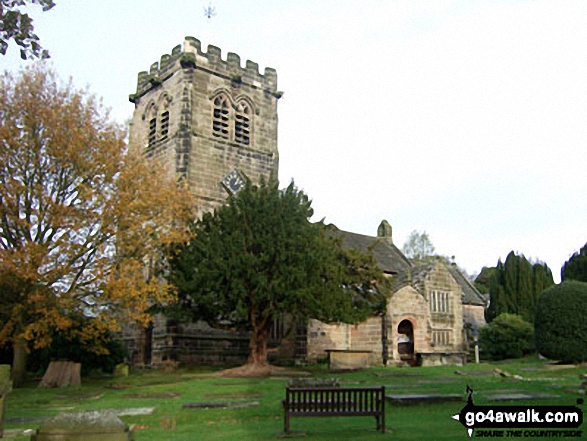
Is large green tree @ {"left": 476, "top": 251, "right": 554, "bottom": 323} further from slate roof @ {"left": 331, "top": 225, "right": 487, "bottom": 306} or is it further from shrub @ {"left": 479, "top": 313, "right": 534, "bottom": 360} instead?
shrub @ {"left": 479, "top": 313, "right": 534, "bottom": 360}

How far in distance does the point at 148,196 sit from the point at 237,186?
1090 centimetres

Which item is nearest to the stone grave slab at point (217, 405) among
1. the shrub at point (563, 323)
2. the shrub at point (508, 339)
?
the shrub at point (563, 323)

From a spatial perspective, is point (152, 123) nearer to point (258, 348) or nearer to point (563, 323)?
point (258, 348)

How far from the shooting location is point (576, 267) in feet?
135

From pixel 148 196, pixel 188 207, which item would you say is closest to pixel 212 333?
pixel 188 207

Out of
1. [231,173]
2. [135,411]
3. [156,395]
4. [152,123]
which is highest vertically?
[152,123]

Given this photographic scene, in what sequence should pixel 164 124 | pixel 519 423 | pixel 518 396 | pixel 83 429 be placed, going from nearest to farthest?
1. pixel 83 429
2. pixel 519 423
3. pixel 518 396
4. pixel 164 124

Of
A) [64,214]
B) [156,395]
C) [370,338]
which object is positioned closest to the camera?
[156,395]

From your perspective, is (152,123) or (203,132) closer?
(203,132)

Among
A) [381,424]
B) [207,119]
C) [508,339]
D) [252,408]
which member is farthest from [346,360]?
[508,339]

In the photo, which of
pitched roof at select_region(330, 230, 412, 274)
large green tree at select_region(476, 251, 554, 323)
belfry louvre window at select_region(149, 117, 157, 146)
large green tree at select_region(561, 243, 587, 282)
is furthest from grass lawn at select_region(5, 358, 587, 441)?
large green tree at select_region(476, 251, 554, 323)

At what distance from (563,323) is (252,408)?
56.4 feet

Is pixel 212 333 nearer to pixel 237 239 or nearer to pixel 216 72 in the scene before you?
pixel 237 239

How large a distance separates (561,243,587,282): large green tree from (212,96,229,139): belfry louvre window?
26012 millimetres
